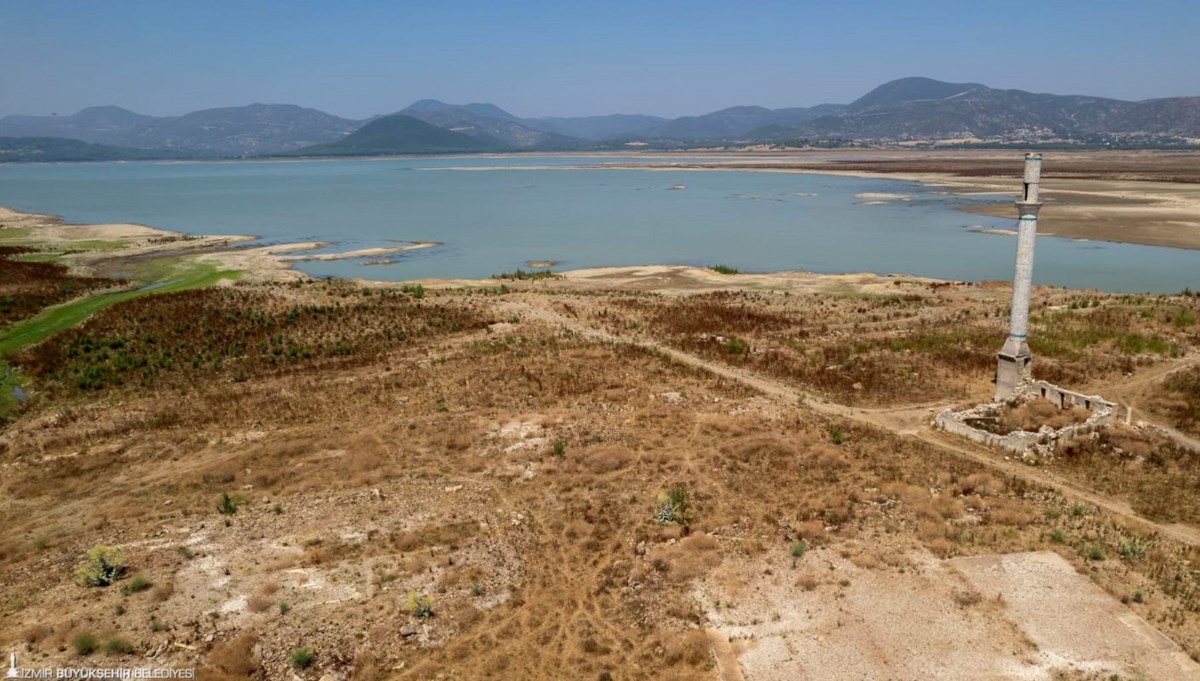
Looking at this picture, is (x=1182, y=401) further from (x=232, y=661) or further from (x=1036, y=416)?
(x=232, y=661)

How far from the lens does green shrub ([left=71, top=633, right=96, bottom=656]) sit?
11945 millimetres

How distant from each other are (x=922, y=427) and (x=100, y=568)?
21.4 meters

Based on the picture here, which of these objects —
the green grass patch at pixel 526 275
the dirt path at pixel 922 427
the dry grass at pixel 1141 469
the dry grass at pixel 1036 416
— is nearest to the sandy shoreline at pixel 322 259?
the green grass patch at pixel 526 275

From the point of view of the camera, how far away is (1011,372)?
2352 centimetres

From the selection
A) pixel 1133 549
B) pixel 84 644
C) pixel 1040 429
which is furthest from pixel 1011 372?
Answer: pixel 84 644

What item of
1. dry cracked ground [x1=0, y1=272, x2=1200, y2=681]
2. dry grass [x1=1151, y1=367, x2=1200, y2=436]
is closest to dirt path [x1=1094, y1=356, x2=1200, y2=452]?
dry cracked ground [x1=0, y1=272, x2=1200, y2=681]

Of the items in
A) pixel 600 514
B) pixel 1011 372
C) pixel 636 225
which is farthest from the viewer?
pixel 636 225

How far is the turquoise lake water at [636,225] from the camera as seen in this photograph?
60375 millimetres

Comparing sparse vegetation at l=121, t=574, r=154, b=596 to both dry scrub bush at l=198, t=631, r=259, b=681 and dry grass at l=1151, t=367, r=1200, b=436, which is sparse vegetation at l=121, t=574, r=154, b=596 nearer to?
dry scrub bush at l=198, t=631, r=259, b=681

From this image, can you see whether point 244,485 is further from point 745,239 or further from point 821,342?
point 745,239

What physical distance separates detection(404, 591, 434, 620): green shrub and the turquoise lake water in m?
Answer: 48.2

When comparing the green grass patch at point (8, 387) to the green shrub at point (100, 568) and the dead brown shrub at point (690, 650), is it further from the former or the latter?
the dead brown shrub at point (690, 650)

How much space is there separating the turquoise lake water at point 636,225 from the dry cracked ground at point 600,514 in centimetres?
2946

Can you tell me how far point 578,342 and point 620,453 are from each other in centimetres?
1325
